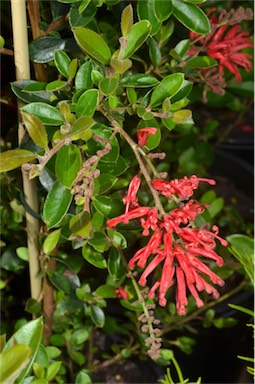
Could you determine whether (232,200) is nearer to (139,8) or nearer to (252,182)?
(252,182)

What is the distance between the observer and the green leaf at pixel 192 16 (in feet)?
2.06

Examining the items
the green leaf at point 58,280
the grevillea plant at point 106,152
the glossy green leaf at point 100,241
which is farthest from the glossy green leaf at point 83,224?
the green leaf at point 58,280

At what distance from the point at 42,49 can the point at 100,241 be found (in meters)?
0.21

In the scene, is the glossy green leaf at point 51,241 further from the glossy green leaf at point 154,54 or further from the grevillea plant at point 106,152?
the glossy green leaf at point 154,54

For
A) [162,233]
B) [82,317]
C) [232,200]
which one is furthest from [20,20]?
[232,200]

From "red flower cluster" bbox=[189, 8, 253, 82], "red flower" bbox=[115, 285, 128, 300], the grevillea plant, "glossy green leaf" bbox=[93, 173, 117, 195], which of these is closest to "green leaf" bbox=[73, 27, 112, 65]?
the grevillea plant

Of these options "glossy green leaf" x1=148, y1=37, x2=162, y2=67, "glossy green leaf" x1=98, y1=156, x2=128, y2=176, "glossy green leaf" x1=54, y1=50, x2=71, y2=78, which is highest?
"glossy green leaf" x1=54, y1=50, x2=71, y2=78

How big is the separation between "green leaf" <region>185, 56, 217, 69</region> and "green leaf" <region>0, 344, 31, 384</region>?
0.43 meters

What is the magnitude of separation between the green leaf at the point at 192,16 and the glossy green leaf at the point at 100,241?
0.78ft

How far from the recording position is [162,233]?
55cm

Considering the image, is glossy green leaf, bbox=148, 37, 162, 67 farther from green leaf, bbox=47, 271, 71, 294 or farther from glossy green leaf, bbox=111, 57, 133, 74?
green leaf, bbox=47, 271, 71, 294

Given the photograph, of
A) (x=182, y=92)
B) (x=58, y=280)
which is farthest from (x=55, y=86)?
(x=58, y=280)

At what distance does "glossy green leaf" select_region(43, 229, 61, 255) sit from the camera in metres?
0.70

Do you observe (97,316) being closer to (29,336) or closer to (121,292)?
(121,292)
